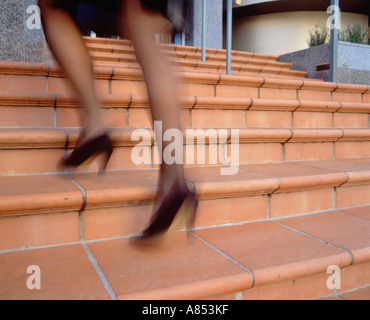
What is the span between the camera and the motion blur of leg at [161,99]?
2.69ft

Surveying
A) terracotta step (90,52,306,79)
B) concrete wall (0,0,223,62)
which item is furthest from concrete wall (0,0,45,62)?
terracotta step (90,52,306,79)

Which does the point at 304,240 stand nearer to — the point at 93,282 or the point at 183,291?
the point at 183,291

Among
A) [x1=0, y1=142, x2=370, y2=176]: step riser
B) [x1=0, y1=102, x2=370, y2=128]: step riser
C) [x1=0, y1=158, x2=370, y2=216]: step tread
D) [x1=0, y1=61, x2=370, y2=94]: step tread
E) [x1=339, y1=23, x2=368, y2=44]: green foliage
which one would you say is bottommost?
[x1=0, y1=158, x2=370, y2=216]: step tread

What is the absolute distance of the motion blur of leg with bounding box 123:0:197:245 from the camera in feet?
2.69

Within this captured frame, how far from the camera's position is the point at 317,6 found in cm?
905

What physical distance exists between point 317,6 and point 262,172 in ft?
30.9

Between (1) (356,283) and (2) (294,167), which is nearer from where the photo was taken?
(1) (356,283)

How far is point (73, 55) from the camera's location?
3.38 ft

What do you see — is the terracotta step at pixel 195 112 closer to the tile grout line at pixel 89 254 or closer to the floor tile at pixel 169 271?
the tile grout line at pixel 89 254

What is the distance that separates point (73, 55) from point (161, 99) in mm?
395

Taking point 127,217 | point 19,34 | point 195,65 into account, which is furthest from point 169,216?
point 195,65

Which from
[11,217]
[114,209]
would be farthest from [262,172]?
[11,217]

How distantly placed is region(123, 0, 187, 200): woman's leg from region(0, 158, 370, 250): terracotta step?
20 centimetres

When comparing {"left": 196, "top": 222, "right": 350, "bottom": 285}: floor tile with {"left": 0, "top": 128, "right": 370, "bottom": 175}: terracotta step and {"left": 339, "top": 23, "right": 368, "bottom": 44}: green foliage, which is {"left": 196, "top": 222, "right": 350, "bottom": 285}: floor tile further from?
{"left": 339, "top": 23, "right": 368, "bottom": 44}: green foliage
